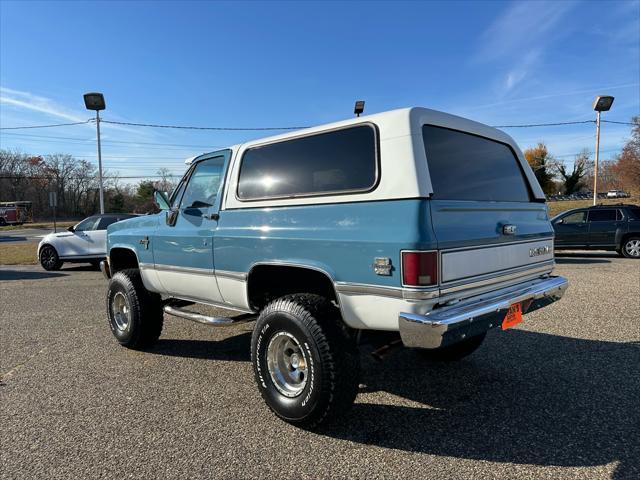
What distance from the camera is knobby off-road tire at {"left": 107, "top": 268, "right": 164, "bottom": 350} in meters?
4.83

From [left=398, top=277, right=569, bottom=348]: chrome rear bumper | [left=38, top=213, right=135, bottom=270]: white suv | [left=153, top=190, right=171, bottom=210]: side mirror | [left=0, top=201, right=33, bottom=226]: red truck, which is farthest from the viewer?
[left=0, top=201, right=33, bottom=226]: red truck

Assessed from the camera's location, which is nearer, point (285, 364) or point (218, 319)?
point (285, 364)

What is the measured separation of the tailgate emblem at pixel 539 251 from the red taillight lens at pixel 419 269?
54.9 inches

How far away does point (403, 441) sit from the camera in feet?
9.69

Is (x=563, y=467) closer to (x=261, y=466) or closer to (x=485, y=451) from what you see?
(x=485, y=451)

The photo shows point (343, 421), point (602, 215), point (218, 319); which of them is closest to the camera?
point (343, 421)

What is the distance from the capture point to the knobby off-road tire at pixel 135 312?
483 centimetres

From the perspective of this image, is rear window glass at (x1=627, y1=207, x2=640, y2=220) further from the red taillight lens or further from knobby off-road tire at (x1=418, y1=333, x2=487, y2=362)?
the red taillight lens

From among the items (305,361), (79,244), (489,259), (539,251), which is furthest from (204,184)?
(79,244)

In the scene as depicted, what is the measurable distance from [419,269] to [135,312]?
3411mm

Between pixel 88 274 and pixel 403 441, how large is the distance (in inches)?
426

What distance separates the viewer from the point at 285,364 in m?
3.36

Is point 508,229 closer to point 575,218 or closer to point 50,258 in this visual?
point 50,258

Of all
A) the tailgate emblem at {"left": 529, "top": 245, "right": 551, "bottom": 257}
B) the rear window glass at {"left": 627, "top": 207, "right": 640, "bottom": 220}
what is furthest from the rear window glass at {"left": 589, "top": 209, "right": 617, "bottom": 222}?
the tailgate emblem at {"left": 529, "top": 245, "right": 551, "bottom": 257}
